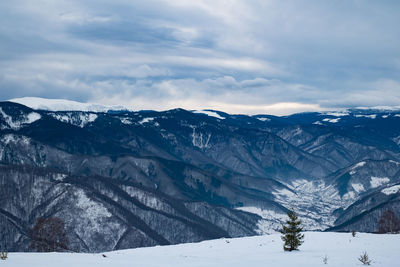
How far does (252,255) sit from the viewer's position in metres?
47.8

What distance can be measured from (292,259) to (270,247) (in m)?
12.7

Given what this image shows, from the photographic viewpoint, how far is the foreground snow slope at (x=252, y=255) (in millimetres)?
39719

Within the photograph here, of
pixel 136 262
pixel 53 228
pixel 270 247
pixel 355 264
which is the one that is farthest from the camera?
pixel 53 228

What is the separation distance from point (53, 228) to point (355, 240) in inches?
2611

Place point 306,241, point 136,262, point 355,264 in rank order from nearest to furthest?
point 355,264 < point 136,262 < point 306,241

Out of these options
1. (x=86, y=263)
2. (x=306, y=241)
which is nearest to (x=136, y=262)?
(x=86, y=263)

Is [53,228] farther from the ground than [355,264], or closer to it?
closer to it

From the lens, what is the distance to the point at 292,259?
42.8 meters

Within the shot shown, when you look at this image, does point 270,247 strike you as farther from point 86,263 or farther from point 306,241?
point 86,263

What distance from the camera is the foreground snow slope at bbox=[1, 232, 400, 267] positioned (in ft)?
130

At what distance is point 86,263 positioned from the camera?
39.1m

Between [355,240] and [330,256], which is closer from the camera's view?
[330,256]

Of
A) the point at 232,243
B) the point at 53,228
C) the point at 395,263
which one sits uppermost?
the point at 395,263

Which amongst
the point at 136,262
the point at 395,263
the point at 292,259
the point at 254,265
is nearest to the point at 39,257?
the point at 136,262
